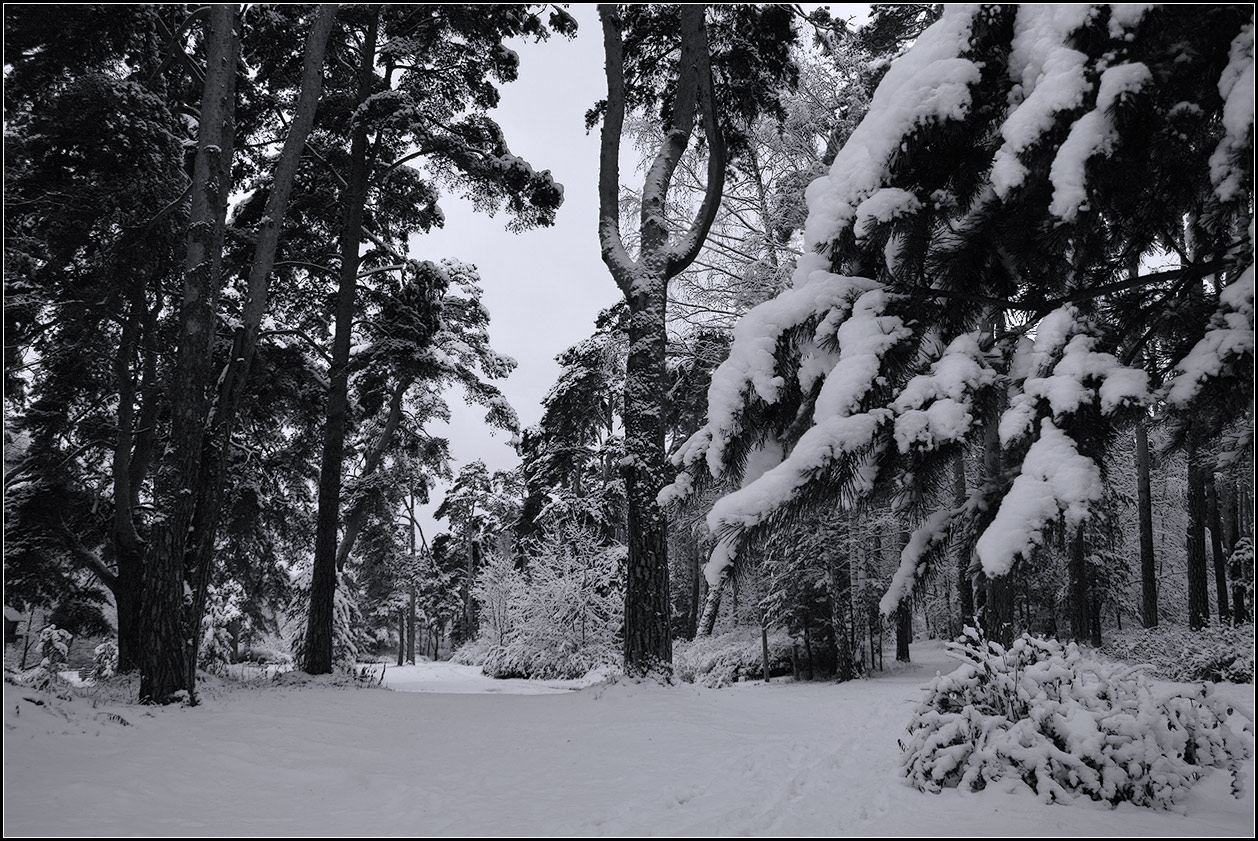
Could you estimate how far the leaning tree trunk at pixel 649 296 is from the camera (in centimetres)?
802

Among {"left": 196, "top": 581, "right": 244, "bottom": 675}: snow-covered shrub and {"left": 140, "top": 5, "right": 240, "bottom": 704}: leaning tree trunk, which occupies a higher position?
{"left": 140, "top": 5, "right": 240, "bottom": 704}: leaning tree trunk

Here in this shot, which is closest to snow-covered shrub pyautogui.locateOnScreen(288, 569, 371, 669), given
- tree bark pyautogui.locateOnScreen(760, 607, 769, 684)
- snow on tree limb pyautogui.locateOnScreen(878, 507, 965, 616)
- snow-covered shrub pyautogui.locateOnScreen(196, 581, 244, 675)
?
snow-covered shrub pyautogui.locateOnScreen(196, 581, 244, 675)

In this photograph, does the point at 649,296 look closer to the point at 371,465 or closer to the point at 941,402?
the point at 941,402

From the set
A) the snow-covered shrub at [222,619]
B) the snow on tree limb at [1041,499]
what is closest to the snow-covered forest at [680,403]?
the snow on tree limb at [1041,499]

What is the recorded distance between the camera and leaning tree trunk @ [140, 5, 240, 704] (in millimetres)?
6922

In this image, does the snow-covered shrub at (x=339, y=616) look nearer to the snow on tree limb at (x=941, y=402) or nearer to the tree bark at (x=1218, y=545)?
the snow on tree limb at (x=941, y=402)

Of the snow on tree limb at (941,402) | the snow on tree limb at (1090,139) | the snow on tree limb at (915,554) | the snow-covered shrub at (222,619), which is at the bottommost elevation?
the snow-covered shrub at (222,619)

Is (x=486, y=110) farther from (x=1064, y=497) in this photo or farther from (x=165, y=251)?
(x=1064, y=497)

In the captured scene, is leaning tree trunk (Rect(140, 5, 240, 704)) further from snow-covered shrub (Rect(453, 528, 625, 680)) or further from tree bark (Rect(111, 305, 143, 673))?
snow-covered shrub (Rect(453, 528, 625, 680))

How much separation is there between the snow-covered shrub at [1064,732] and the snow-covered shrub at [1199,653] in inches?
197

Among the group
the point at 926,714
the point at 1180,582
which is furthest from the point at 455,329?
the point at 1180,582

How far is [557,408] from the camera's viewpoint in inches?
711

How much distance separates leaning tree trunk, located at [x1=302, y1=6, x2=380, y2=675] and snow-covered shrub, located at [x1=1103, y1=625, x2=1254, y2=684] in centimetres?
1089

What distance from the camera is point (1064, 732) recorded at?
3.52 meters
